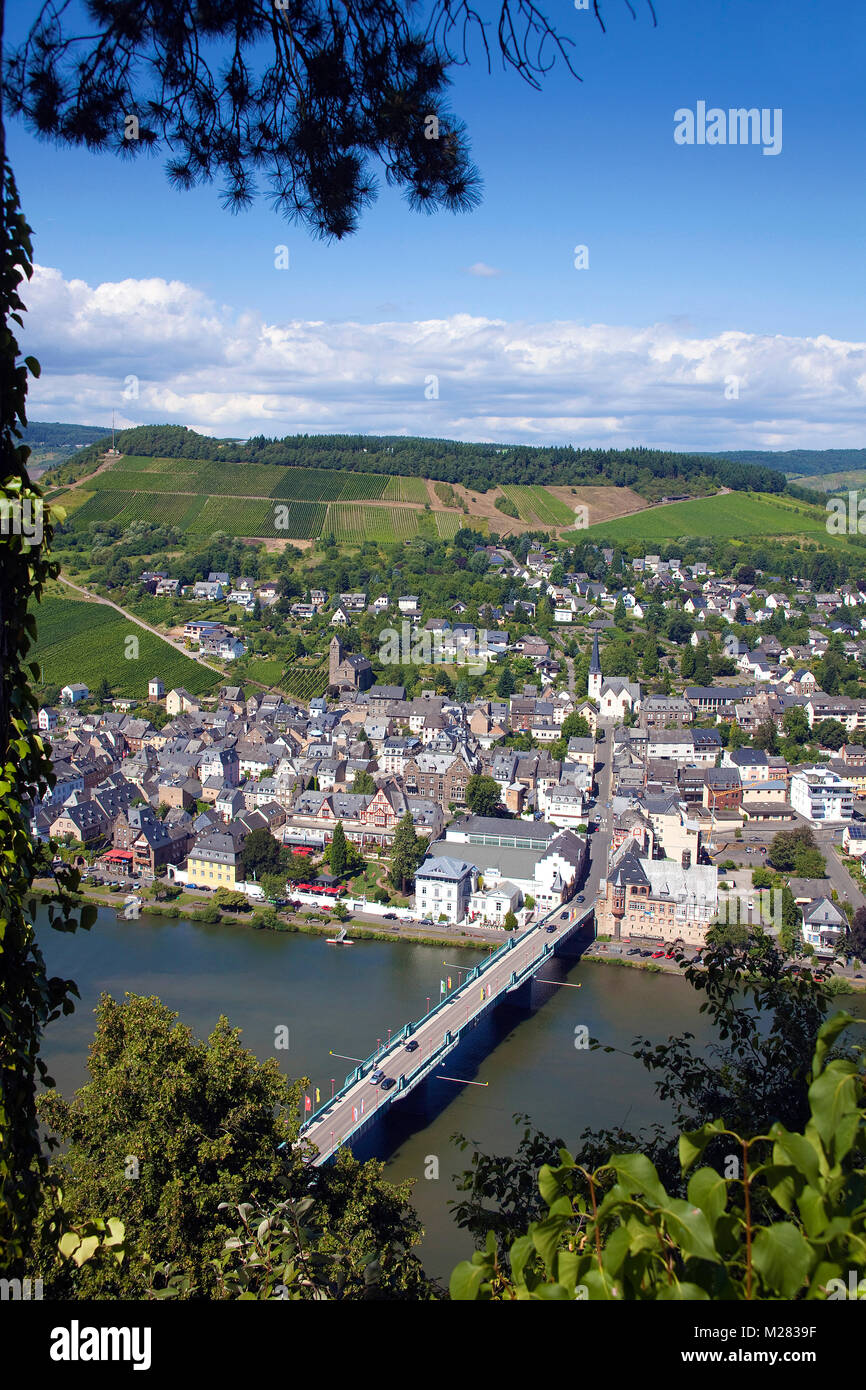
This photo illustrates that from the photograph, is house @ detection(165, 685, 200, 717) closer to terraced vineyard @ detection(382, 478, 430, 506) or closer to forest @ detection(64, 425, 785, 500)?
terraced vineyard @ detection(382, 478, 430, 506)

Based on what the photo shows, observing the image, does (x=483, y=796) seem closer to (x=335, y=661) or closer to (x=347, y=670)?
(x=347, y=670)

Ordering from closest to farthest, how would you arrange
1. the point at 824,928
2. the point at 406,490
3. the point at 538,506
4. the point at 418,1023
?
the point at 418,1023
the point at 824,928
the point at 406,490
the point at 538,506

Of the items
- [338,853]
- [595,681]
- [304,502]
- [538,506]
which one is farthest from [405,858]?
[538,506]

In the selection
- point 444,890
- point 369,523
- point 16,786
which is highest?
point 369,523

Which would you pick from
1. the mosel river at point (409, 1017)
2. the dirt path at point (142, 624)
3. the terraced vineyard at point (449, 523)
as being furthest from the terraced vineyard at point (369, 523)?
the mosel river at point (409, 1017)

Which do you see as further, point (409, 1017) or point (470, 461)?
point (470, 461)

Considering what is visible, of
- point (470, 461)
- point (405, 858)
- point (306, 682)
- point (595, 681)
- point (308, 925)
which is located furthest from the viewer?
point (470, 461)

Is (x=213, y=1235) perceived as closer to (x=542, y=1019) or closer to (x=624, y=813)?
(x=542, y=1019)
